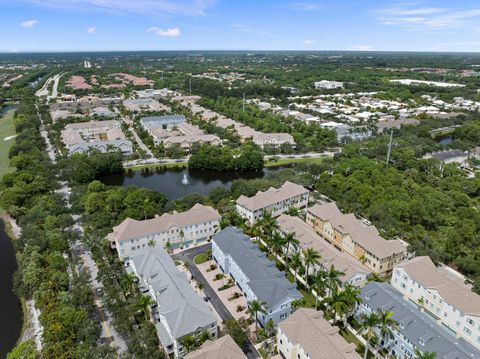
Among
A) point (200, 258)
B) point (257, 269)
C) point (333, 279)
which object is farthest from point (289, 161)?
point (333, 279)

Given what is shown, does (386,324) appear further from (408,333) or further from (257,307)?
(257,307)

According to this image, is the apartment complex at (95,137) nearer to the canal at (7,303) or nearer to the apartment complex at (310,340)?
the canal at (7,303)

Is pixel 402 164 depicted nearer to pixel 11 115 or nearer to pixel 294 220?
pixel 294 220

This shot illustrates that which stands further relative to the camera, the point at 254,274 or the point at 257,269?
the point at 257,269

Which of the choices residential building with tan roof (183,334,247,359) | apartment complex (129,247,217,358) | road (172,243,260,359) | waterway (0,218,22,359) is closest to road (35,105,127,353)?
apartment complex (129,247,217,358)

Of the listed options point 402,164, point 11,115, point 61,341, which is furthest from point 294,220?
point 11,115
